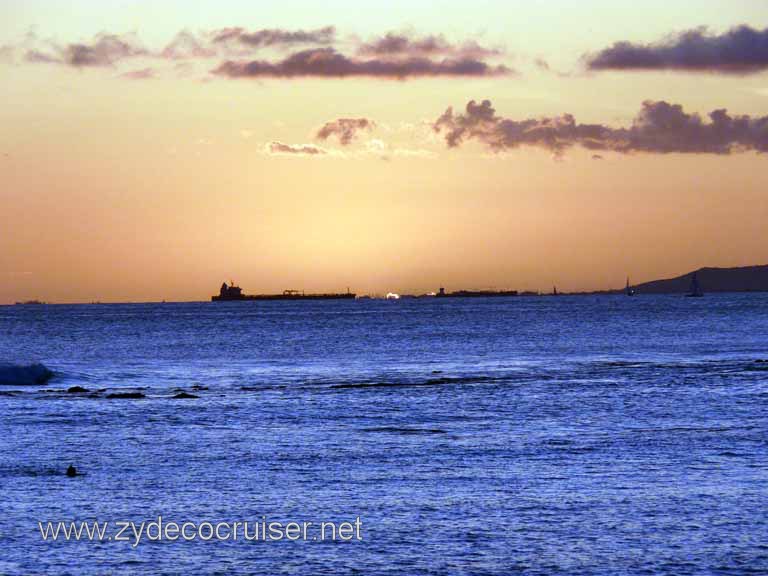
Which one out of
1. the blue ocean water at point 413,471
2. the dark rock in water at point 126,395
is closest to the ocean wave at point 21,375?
the blue ocean water at point 413,471

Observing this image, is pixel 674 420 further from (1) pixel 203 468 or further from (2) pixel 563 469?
(1) pixel 203 468

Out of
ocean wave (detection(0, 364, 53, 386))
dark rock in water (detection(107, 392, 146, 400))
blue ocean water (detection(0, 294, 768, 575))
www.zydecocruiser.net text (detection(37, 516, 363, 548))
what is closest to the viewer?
blue ocean water (detection(0, 294, 768, 575))

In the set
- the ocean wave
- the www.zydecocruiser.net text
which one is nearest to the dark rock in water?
the ocean wave

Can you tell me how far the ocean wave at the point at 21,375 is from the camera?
82.4 m

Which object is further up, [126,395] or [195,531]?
[126,395]

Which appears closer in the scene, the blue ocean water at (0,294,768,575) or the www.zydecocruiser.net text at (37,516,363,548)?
the blue ocean water at (0,294,768,575)

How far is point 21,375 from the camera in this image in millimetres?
83125

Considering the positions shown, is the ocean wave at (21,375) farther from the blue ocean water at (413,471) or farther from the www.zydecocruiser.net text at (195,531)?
the www.zydecocruiser.net text at (195,531)

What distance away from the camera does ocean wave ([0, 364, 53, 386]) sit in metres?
82.4

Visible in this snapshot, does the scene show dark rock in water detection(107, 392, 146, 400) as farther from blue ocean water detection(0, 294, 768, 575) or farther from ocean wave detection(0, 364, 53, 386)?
ocean wave detection(0, 364, 53, 386)

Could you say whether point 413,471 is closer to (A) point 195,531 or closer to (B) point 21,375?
(A) point 195,531

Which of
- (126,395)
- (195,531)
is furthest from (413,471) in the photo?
(126,395)

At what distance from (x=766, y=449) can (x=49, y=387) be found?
53.5 m

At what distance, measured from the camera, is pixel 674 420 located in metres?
51.3
